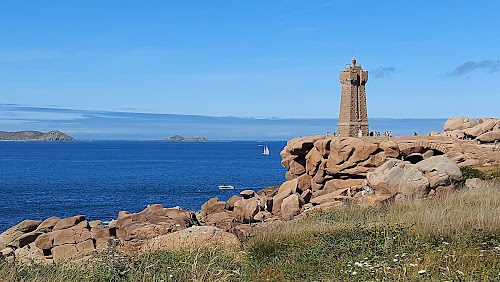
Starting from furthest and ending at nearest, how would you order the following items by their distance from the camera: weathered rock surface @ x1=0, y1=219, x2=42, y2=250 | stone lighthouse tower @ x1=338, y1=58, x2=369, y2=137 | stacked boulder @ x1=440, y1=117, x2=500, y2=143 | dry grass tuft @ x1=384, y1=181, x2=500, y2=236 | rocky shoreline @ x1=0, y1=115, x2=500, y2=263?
stone lighthouse tower @ x1=338, y1=58, x2=369, y2=137 → stacked boulder @ x1=440, y1=117, x2=500, y2=143 → weathered rock surface @ x1=0, y1=219, x2=42, y2=250 → rocky shoreline @ x1=0, y1=115, x2=500, y2=263 → dry grass tuft @ x1=384, y1=181, x2=500, y2=236

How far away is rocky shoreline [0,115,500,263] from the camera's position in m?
16.5

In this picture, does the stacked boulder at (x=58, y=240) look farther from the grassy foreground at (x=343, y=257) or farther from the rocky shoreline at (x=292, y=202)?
the grassy foreground at (x=343, y=257)

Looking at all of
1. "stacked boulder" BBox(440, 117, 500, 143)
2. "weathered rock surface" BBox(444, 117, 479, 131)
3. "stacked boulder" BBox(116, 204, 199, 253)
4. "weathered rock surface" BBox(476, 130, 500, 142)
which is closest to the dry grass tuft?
"stacked boulder" BBox(116, 204, 199, 253)

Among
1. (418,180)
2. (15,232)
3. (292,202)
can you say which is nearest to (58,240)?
(15,232)

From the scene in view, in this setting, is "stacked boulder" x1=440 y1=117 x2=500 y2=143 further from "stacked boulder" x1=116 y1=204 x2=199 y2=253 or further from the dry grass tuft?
the dry grass tuft

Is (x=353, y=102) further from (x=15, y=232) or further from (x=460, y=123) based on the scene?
(x=15, y=232)

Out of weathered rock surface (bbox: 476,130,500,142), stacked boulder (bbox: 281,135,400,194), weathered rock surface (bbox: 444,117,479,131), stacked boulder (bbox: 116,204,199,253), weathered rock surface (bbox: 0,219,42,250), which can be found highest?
weathered rock surface (bbox: 444,117,479,131)

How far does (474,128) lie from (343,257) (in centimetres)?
3662

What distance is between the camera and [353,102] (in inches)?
2234

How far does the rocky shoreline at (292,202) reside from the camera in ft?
54.0

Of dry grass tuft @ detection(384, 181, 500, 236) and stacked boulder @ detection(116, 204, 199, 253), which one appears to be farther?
stacked boulder @ detection(116, 204, 199, 253)

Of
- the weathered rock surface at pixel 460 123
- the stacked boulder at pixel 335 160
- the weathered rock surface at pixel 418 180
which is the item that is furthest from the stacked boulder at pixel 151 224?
the weathered rock surface at pixel 460 123

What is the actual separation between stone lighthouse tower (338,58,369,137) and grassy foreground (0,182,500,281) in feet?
145

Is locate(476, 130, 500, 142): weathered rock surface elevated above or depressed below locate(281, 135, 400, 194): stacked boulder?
above
